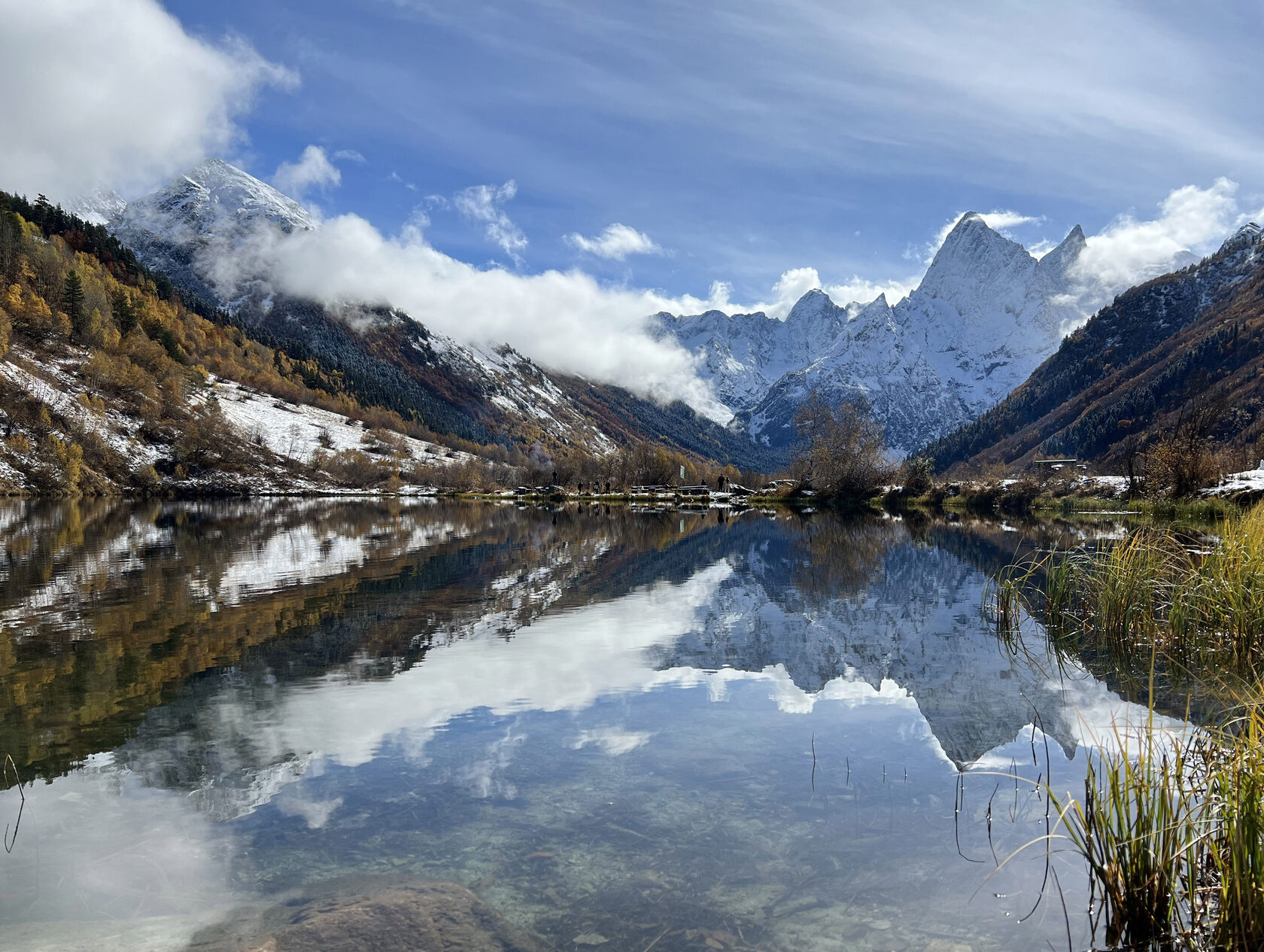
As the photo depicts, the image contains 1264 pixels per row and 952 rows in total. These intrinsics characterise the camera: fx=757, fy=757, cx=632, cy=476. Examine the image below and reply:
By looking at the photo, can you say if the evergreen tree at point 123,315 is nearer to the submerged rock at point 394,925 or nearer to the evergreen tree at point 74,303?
the evergreen tree at point 74,303

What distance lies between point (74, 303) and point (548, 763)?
160m

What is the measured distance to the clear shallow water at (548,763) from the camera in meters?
6.02

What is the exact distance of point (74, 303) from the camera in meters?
133

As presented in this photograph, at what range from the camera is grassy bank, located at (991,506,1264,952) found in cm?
484

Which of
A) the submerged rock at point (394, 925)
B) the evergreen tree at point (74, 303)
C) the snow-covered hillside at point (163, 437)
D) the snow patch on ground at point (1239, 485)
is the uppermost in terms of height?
the evergreen tree at point (74, 303)

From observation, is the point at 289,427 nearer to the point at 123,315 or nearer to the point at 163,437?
the point at 123,315

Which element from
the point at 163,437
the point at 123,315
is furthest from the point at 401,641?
the point at 123,315

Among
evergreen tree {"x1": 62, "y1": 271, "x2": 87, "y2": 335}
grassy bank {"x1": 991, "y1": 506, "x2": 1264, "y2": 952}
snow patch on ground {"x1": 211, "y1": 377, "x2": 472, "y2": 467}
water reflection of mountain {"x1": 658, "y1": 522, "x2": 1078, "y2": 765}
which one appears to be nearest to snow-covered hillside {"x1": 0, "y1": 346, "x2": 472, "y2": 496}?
snow patch on ground {"x1": 211, "y1": 377, "x2": 472, "y2": 467}

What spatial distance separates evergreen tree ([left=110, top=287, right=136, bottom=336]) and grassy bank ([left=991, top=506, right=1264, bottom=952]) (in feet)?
570

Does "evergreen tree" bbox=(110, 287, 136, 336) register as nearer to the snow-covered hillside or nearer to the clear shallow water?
the snow-covered hillside

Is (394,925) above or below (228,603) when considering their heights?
below

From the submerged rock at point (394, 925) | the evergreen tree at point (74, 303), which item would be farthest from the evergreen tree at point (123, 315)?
the submerged rock at point (394, 925)

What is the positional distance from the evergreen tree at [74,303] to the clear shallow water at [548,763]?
141 m

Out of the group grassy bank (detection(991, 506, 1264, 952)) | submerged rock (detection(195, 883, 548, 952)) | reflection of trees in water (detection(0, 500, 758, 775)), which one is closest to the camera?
grassy bank (detection(991, 506, 1264, 952))
